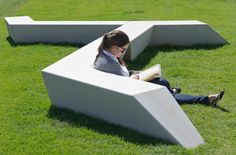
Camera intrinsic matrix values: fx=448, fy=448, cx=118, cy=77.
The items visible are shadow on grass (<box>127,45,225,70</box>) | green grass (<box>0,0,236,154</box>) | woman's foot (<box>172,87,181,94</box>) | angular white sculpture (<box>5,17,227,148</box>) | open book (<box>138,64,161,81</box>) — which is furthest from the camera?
shadow on grass (<box>127,45,225,70</box>)

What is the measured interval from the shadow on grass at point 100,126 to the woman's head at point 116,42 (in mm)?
992

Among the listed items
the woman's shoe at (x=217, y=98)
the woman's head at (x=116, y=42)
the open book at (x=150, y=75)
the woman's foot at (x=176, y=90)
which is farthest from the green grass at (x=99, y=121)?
the woman's head at (x=116, y=42)

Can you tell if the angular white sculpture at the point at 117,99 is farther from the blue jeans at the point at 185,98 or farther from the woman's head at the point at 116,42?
the blue jeans at the point at 185,98

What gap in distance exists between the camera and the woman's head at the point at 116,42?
20.0ft

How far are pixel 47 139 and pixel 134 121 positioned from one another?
1163mm

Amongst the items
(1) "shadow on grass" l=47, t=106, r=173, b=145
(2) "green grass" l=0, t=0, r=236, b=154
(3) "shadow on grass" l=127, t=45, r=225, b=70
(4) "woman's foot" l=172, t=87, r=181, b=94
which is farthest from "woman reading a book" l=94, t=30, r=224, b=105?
(3) "shadow on grass" l=127, t=45, r=225, b=70

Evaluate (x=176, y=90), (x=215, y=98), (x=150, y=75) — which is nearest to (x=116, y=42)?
(x=150, y=75)

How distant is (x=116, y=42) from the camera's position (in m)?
6.16

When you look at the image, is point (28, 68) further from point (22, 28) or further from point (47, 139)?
point (47, 139)

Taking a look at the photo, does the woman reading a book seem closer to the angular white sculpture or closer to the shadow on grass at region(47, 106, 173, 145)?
the angular white sculpture

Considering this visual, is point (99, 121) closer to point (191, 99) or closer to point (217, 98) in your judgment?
point (191, 99)

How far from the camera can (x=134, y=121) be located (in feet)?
18.7

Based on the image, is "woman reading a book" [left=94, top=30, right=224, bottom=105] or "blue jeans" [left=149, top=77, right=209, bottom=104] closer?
"woman reading a book" [left=94, top=30, right=224, bottom=105]

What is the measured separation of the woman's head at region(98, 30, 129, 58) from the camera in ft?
20.0
